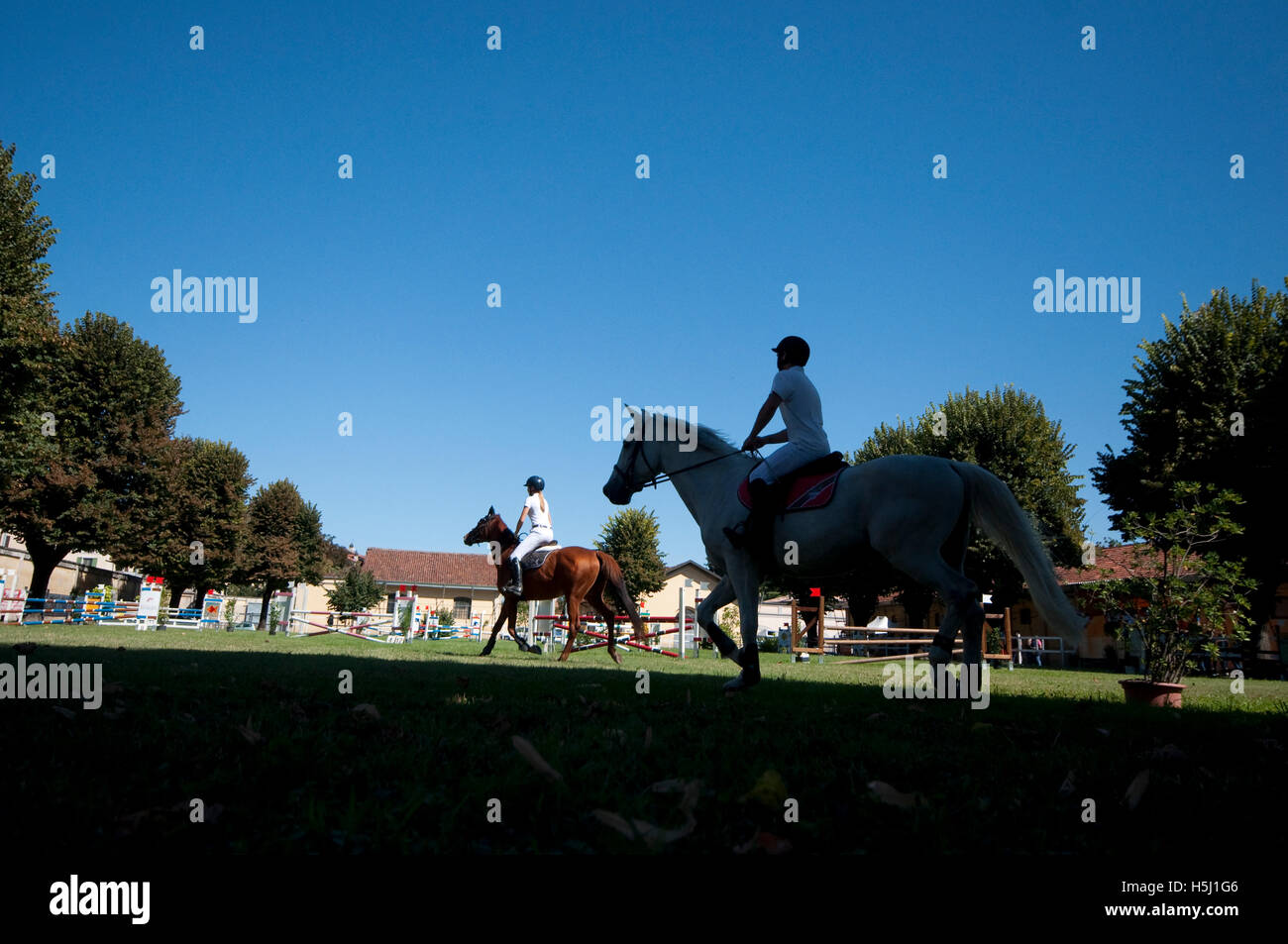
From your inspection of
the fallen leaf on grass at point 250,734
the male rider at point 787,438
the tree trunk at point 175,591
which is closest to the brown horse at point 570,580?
the male rider at point 787,438

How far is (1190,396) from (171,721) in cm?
3479

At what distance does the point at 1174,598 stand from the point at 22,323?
30516mm

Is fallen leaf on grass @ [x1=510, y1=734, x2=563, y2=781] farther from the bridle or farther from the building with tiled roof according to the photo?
the building with tiled roof

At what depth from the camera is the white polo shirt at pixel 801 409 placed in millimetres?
7508

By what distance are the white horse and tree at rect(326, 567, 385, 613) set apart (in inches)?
2366

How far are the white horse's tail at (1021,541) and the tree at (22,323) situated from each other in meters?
28.4

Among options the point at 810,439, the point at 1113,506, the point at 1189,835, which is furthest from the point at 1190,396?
the point at 1189,835

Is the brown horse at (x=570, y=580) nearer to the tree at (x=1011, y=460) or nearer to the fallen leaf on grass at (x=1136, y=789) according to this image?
the fallen leaf on grass at (x=1136, y=789)

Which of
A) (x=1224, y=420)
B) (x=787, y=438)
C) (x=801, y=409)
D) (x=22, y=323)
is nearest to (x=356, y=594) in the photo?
(x=22, y=323)

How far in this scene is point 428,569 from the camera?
246 feet

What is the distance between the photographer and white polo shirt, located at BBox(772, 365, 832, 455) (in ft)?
24.6

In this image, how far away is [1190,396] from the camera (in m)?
28.9
